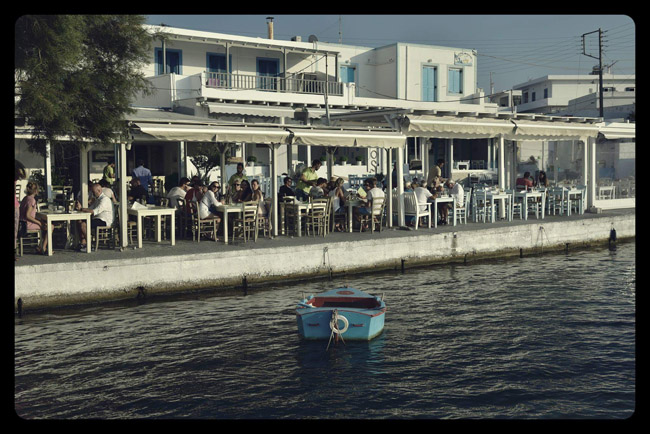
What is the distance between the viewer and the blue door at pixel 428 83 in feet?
116

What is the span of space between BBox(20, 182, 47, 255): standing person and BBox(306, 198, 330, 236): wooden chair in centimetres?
574

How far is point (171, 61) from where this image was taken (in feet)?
92.0

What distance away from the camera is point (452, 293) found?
45.2 feet

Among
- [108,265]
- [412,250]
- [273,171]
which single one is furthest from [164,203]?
[412,250]

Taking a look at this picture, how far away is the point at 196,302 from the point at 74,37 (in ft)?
17.1

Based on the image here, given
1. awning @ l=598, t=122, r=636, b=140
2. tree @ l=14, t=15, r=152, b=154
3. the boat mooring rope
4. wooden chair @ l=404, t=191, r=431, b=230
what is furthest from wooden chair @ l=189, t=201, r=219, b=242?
awning @ l=598, t=122, r=636, b=140

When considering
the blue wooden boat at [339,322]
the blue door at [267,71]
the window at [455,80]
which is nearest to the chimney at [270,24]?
the blue door at [267,71]

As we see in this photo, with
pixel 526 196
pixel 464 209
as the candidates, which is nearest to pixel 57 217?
pixel 464 209

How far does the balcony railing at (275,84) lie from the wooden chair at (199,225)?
1244 centimetres

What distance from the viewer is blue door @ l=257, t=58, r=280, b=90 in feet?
97.2

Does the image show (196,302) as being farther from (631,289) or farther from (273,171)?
(631,289)

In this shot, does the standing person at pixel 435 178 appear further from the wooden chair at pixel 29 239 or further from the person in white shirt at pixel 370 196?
the wooden chair at pixel 29 239

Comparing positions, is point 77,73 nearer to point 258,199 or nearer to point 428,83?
point 258,199

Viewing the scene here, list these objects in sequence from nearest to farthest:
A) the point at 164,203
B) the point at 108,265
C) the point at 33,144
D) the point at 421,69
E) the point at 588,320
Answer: the point at 588,320 < the point at 108,265 < the point at 33,144 < the point at 164,203 < the point at 421,69
